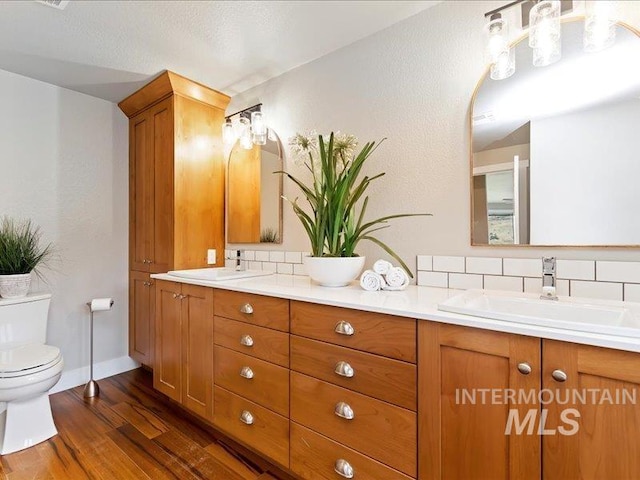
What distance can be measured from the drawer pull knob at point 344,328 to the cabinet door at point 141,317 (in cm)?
178

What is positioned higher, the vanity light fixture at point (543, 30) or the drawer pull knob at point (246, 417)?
the vanity light fixture at point (543, 30)

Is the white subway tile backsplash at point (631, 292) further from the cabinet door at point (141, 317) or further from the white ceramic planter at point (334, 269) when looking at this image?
the cabinet door at point (141, 317)

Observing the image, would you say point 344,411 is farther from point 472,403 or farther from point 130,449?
point 130,449

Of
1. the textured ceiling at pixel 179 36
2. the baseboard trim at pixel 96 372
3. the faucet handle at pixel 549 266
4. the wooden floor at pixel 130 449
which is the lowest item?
the wooden floor at pixel 130 449

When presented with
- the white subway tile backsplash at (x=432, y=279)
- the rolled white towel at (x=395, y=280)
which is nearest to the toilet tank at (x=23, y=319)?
the rolled white towel at (x=395, y=280)

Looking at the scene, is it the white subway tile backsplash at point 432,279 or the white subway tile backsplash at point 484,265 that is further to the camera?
the white subway tile backsplash at point 432,279

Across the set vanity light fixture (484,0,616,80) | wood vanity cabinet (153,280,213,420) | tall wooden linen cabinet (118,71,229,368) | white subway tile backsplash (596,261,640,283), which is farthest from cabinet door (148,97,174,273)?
white subway tile backsplash (596,261,640,283)

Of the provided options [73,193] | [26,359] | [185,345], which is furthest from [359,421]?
[73,193]

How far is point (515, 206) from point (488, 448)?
944mm

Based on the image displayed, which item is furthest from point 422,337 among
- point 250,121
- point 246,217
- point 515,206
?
point 250,121

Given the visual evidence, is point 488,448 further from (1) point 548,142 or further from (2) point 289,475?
(1) point 548,142

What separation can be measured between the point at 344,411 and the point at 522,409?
1.90ft

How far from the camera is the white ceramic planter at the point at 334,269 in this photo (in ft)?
4.92

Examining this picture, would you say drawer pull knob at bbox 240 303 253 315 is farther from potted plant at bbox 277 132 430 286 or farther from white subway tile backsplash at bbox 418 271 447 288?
white subway tile backsplash at bbox 418 271 447 288
